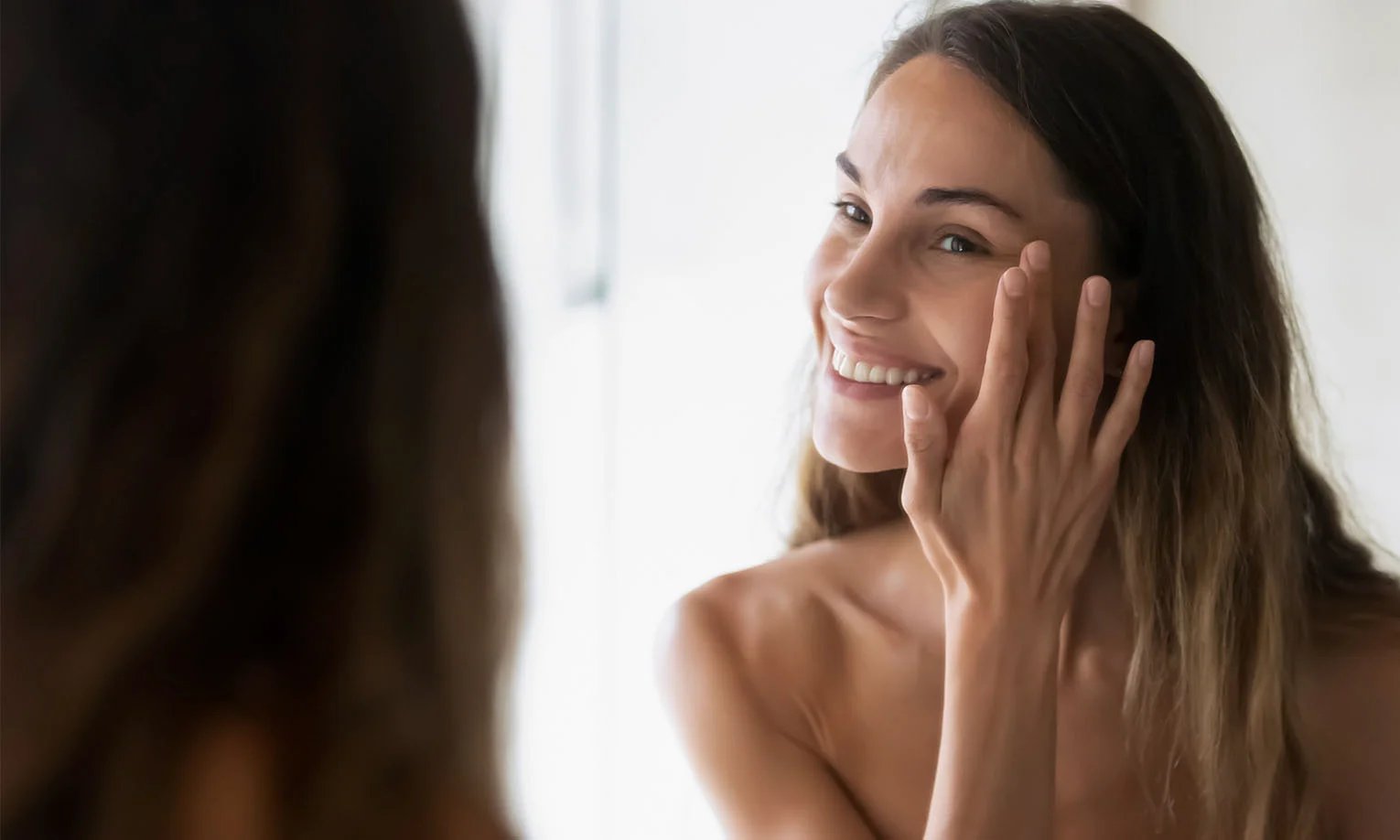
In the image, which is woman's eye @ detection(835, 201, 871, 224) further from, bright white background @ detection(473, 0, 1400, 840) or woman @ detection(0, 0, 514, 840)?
woman @ detection(0, 0, 514, 840)

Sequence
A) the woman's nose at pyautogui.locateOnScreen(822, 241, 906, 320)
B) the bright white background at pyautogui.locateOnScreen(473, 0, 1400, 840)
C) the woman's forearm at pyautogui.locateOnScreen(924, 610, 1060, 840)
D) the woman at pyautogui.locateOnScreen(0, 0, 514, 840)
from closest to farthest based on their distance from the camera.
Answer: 1. the woman at pyautogui.locateOnScreen(0, 0, 514, 840)
2. the woman's forearm at pyautogui.locateOnScreen(924, 610, 1060, 840)
3. the woman's nose at pyautogui.locateOnScreen(822, 241, 906, 320)
4. the bright white background at pyautogui.locateOnScreen(473, 0, 1400, 840)

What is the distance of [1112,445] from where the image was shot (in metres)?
0.85

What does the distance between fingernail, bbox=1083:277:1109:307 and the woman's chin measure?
18 cm

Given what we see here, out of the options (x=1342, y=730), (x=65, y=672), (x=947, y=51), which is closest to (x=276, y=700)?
(x=65, y=672)

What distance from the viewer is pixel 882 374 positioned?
0.90 meters

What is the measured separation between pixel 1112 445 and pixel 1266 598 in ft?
0.61

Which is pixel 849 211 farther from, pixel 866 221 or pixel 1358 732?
pixel 1358 732

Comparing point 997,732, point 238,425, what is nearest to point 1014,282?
point 997,732

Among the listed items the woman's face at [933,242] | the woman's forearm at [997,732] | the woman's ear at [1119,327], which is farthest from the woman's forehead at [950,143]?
the woman's forearm at [997,732]

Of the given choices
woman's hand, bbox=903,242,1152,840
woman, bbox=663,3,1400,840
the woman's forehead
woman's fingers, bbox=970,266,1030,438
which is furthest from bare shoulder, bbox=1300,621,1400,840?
the woman's forehead

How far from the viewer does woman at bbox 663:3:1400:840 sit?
0.83 m

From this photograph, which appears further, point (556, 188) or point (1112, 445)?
point (556, 188)

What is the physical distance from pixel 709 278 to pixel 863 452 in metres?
0.53

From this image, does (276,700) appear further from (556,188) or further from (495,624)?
(556,188)
